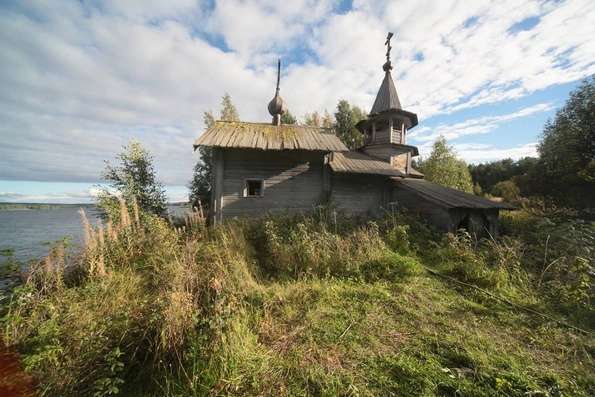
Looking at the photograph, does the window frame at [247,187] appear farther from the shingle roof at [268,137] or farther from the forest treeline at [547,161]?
the forest treeline at [547,161]

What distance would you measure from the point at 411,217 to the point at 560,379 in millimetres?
7301

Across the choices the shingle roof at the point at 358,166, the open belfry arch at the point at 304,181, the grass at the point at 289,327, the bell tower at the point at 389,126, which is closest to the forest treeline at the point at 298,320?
the grass at the point at 289,327

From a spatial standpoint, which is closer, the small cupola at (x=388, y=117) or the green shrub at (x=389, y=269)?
the green shrub at (x=389, y=269)

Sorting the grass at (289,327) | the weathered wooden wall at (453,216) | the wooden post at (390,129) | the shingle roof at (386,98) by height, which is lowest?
the grass at (289,327)

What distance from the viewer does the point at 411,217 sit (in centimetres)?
970

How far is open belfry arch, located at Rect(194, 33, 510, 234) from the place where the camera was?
9547 mm

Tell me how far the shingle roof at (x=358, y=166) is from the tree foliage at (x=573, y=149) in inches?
648

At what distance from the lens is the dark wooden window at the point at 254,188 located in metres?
10.1

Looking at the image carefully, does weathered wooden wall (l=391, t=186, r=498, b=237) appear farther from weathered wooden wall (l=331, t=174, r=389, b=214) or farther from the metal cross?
the metal cross

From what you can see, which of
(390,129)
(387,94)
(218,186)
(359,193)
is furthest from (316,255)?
(387,94)

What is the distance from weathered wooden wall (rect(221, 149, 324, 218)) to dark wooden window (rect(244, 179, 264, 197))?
15 centimetres

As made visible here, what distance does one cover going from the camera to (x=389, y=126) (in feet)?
44.9

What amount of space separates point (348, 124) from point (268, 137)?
1575 centimetres

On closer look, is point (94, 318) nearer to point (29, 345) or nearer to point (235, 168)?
point (29, 345)
